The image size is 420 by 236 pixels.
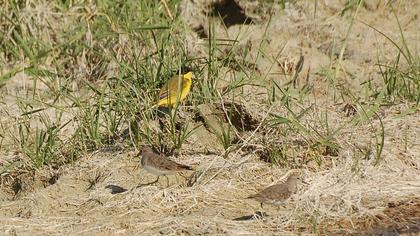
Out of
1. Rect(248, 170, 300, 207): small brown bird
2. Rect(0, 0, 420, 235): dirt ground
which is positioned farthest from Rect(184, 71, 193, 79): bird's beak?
Rect(248, 170, 300, 207): small brown bird

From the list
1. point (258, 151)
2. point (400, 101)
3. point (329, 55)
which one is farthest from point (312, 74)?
point (258, 151)

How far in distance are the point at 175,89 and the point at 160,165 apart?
0.81m

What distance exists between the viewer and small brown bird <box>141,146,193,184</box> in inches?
271

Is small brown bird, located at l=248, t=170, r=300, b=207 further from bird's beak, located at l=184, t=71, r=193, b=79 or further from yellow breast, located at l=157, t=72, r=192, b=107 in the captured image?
bird's beak, located at l=184, t=71, r=193, b=79

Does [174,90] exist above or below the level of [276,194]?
above

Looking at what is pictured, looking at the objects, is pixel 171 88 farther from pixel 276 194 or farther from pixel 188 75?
pixel 276 194

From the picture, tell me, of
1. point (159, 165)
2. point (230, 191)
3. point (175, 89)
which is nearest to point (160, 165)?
point (159, 165)

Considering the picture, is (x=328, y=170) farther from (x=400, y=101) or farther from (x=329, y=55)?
(x=329, y=55)

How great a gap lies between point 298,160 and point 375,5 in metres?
3.02

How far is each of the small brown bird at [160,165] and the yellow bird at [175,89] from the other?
554 millimetres

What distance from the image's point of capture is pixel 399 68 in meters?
9.07

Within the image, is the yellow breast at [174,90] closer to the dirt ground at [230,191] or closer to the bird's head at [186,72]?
the bird's head at [186,72]

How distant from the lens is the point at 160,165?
6883 mm

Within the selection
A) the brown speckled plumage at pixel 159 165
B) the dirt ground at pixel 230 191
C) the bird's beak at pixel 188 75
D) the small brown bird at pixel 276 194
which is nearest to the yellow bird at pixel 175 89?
the bird's beak at pixel 188 75
